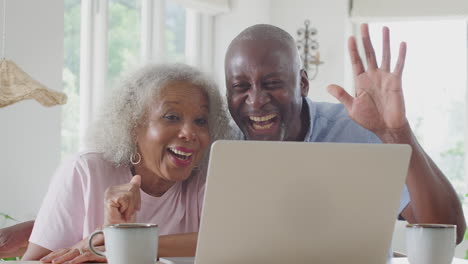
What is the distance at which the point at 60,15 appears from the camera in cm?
364

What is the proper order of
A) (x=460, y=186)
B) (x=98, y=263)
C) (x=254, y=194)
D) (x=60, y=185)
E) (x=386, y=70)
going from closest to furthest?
(x=254, y=194), (x=98, y=263), (x=386, y=70), (x=60, y=185), (x=460, y=186)

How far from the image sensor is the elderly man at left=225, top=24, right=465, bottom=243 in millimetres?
1634

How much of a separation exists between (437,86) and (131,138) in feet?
11.4

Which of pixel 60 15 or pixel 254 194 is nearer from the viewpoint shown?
pixel 254 194

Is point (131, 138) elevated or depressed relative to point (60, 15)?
depressed

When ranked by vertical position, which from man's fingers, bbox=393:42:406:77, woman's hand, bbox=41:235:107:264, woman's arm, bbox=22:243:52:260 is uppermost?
man's fingers, bbox=393:42:406:77

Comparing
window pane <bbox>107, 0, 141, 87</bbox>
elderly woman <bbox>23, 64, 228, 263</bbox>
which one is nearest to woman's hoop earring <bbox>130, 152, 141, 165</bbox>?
elderly woman <bbox>23, 64, 228, 263</bbox>

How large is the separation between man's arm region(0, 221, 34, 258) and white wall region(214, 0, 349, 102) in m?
3.15

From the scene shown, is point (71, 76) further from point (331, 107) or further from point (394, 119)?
point (394, 119)

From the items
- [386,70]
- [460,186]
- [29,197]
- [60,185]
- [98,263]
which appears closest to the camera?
[98,263]

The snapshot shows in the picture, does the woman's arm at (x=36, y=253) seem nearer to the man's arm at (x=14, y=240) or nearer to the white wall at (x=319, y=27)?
the man's arm at (x=14, y=240)

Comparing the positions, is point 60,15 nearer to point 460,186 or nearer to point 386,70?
A: point 386,70

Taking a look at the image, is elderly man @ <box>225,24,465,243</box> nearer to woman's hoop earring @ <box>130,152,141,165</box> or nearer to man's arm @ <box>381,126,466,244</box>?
man's arm @ <box>381,126,466,244</box>

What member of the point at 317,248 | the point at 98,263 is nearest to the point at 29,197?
the point at 98,263
